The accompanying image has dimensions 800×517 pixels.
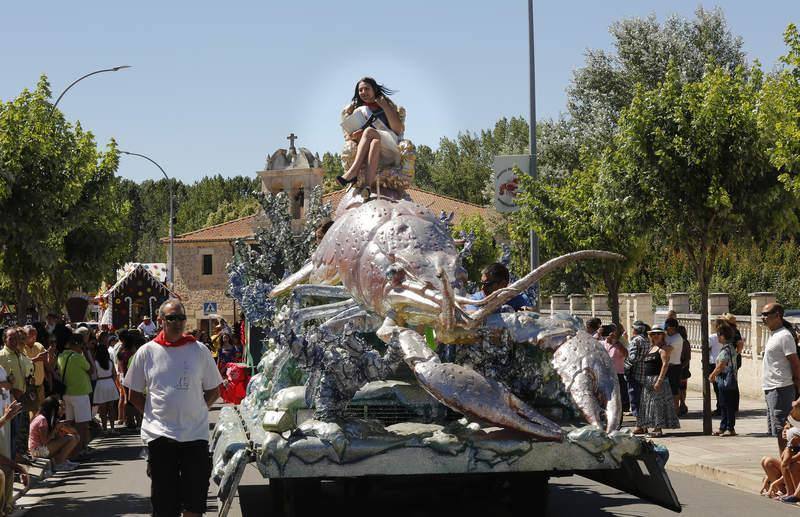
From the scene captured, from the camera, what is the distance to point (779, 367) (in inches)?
477

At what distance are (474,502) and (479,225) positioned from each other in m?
46.5

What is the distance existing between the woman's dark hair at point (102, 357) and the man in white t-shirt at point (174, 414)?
34.6 ft

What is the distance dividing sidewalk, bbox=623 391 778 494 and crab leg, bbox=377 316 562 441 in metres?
4.89

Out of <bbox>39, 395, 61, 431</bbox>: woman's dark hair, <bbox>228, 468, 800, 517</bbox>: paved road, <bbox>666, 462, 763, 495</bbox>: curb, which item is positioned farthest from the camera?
<bbox>39, 395, 61, 431</bbox>: woman's dark hair

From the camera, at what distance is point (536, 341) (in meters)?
8.01

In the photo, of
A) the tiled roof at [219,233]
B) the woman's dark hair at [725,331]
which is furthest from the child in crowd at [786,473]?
the tiled roof at [219,233]

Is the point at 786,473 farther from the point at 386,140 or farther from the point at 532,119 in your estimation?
the point at 532,119

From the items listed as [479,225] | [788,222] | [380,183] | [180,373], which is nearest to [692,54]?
[479,225]

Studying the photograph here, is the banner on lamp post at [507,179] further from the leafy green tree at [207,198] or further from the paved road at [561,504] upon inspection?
the leafy green tree at [207,198]

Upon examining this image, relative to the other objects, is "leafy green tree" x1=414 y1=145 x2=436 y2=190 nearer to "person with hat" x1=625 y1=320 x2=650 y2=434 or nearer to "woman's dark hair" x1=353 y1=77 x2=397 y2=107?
"person with hat" x1=625 y1=320 x2=650 y2=434

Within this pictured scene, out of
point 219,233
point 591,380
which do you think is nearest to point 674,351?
point 591,380

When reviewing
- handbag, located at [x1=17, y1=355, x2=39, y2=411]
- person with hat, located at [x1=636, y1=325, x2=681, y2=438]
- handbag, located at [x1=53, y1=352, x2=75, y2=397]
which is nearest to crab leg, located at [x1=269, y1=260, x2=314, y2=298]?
handbag, located at [x1=17, y1=355, x2=39, y2=411]

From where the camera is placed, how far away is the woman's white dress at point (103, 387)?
1767 cm

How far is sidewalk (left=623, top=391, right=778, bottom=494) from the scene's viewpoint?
11.9m
